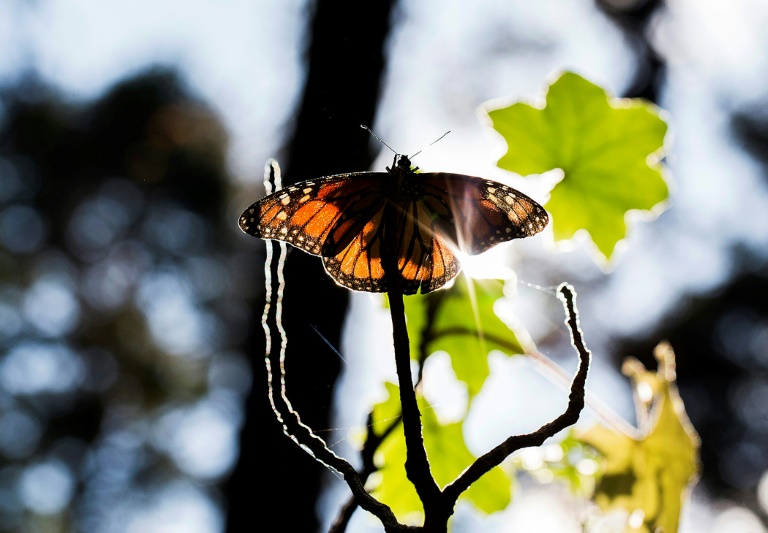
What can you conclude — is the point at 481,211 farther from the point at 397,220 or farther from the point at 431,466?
the point at 431,466

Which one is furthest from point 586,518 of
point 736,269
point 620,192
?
point 736,269

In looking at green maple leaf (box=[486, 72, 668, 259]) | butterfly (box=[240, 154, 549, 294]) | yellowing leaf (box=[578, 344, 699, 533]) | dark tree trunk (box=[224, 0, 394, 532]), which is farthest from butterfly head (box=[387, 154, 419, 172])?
yellowing leaf (box=[578, 344, 699, 533])

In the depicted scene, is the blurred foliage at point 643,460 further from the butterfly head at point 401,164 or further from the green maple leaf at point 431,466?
the butterfly head at point 401,164

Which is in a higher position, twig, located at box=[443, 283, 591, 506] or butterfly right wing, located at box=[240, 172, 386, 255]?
butterfly right wing, located at box=[240, 172, 386, 255]

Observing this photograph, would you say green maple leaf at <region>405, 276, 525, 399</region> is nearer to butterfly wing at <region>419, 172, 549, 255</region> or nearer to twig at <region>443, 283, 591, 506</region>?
butterfly wing at <region>419, 172, 549, 255</region>

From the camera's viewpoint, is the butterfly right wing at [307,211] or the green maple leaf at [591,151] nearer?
the butterfly right wing at [307,211]

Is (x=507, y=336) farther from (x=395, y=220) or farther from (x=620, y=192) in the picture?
(x=395, y=220)

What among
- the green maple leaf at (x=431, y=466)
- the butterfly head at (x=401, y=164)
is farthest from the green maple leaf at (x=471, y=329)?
the butterfly head at (x=401, y=164)
